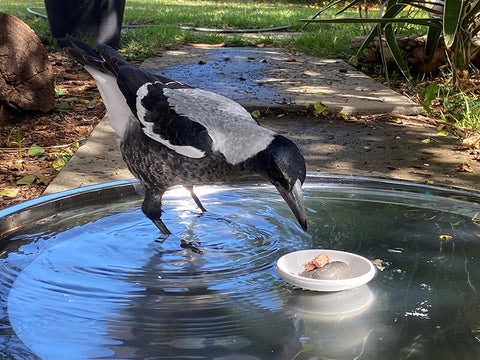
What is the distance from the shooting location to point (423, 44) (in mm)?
7086

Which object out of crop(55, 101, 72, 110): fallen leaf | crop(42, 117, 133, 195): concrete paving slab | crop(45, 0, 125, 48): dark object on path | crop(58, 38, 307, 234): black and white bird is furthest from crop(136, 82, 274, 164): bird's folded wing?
crop(45, 0, 125, 48): dark object on path

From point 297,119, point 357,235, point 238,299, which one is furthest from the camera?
point 297,119

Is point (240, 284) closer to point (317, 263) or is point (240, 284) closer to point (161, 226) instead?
point (317, 263)

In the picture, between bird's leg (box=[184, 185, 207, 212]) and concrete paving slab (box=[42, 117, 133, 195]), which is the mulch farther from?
bird's leg (box=[184, 185, 207, 212])

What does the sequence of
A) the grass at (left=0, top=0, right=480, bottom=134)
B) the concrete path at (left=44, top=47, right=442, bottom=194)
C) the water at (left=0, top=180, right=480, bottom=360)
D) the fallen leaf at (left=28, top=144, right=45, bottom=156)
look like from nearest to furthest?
1. the water at (left=0, top=180, right=480, bottom=360)
2. the concrete path at (left=44, top=47, right=442, bottom=194)
3. the fallen leaf at (left=28, top=144, right=45, bottom=156)
4. the grass at (left=0, top=0, right=480, bottom=134)

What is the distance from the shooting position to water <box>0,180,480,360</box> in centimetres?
148

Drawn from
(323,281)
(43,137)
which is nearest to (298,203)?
(323,281)

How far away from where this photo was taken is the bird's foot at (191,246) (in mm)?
2244

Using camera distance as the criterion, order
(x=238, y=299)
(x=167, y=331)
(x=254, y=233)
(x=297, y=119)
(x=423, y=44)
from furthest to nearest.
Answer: (x=423, y=44)
(x=297, y=119)
(x=254, y=233)
(x=238, y=299)
(x=167, y=331)

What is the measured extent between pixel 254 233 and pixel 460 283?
818 mm

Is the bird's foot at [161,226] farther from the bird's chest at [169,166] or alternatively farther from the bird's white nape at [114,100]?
the bird's white nape at [114,100]

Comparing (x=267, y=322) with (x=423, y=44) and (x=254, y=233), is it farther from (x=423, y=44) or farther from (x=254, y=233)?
(x=423, y=44)

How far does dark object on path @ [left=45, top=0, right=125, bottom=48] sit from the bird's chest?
208 inches

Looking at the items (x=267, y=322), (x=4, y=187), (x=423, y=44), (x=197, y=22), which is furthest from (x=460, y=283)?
(x=197, y=22)
